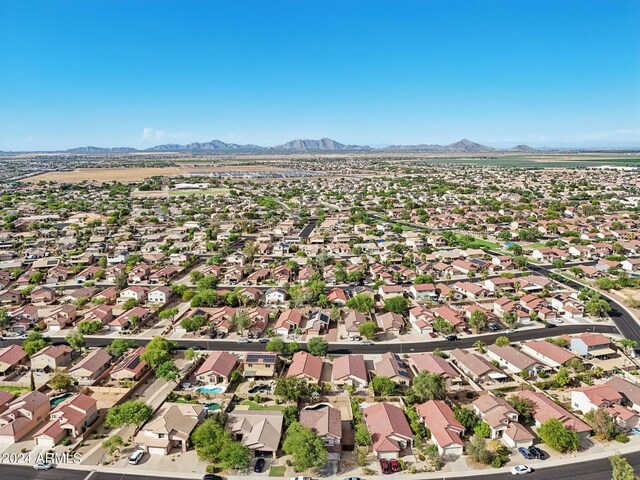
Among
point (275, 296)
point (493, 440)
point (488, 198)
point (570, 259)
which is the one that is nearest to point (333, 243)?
point (275, 296)

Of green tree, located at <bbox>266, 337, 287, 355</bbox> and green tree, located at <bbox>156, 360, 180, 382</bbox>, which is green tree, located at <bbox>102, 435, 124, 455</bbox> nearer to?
green tree, located at <bbox>156, 360, 180, 382</bbox>

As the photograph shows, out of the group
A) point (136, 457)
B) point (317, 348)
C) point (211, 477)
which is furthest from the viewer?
point (317, 348)

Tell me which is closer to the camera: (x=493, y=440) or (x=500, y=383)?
(x=493, y=440)

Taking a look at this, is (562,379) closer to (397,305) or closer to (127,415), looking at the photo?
(397,305)

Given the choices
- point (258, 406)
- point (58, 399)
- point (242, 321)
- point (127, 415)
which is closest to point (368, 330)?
point (242, 321)

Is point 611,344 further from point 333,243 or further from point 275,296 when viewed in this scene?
point 333,243

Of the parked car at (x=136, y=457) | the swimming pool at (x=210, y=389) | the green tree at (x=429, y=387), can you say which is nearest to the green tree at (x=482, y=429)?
the green tree at (x=429, y=387)

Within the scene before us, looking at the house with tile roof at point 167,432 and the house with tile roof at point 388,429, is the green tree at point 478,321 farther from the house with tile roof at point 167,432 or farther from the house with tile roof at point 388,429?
the house with tile roof at point 167,432
